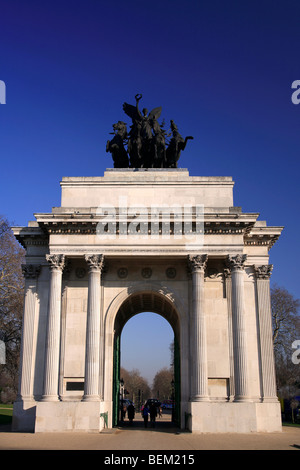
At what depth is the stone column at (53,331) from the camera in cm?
2797

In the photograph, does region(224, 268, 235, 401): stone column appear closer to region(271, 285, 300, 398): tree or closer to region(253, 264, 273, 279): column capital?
region(253, 264, 273, 279): column capital

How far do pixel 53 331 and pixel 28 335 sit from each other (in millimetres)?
2377

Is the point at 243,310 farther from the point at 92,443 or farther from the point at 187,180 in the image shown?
the point at 92,443

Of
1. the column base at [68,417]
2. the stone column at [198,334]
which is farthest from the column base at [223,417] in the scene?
the column base at [68,417]

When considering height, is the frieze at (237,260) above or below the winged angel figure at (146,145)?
below

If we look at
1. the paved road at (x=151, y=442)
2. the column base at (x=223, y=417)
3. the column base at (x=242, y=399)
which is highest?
the column base at (x=242, y=399)

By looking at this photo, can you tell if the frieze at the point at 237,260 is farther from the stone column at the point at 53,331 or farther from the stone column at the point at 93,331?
the stone column at the point at 53,331

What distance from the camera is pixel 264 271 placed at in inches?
1225

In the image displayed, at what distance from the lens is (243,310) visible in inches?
1147

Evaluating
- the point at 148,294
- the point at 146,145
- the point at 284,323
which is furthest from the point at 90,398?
the point at 284,323

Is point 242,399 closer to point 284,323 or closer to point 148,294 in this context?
point 148,294

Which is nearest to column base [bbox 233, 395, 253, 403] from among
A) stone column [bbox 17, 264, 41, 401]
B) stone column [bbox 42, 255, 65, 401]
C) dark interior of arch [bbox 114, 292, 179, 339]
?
dark interior of arch [bbox 114, 292, 179, 339]

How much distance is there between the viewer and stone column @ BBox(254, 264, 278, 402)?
29266 mm

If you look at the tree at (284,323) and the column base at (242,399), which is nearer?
the column base at (242,399)
